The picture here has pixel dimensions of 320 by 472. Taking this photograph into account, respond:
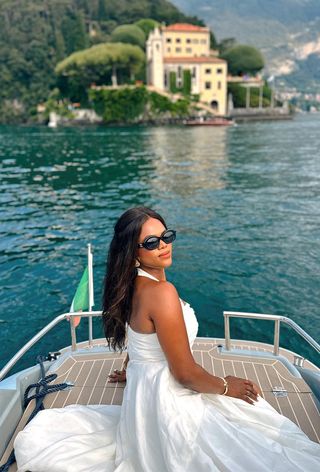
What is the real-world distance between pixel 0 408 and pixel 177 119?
86.2m

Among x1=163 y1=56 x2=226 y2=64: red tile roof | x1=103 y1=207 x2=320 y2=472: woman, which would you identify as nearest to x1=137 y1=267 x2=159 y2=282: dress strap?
x1=103 y1=207 x2=320 y2=472: woman

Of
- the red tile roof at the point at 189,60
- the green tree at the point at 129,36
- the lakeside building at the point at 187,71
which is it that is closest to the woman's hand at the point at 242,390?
the lakeside building at the point at 187,71

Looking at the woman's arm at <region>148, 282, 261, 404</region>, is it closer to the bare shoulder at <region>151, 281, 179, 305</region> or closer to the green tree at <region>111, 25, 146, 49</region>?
the bare shoulder at <region>151, 281, 179, 305</region>

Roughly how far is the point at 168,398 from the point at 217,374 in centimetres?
187

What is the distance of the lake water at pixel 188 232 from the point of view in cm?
919

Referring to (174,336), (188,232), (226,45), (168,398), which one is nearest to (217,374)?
(168,398)

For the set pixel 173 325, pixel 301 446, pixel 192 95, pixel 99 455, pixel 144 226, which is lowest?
pixel 99 455

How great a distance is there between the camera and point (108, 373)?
A: 14.6 ft

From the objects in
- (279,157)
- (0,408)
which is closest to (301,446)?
(0,408)

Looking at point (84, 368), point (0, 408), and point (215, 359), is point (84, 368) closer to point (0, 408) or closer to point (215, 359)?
point (0, 408)

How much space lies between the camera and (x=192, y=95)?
3642 inches

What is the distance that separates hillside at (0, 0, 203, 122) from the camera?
104000 millimetres

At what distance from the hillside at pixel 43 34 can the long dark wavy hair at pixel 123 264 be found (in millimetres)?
106572

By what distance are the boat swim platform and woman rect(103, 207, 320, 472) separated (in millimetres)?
1021
